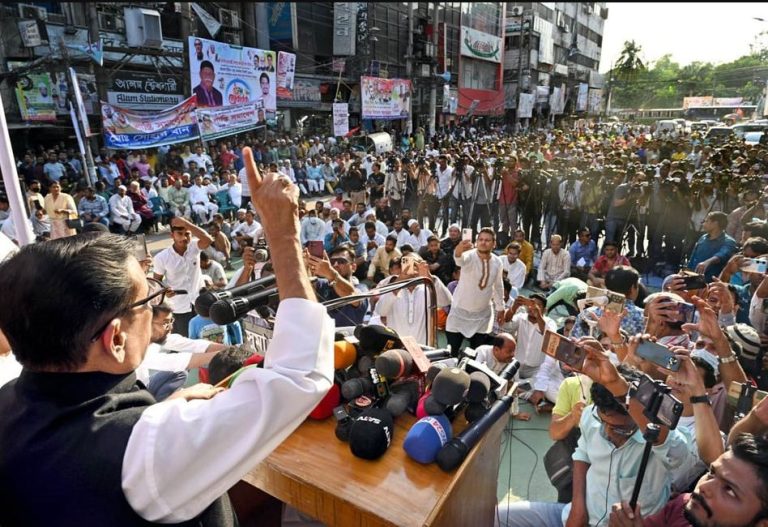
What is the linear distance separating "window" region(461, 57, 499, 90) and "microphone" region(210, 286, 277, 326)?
34452mm

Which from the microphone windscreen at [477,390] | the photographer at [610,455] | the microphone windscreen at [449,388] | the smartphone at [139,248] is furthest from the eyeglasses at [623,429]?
the smartphone at [139,248]

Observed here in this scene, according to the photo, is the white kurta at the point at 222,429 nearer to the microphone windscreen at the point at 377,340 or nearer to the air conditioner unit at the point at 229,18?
the microphone windscreen at the point at 377,340

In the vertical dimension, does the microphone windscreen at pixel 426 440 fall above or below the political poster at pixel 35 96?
below

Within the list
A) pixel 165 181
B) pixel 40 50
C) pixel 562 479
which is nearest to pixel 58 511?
pixel 562 479

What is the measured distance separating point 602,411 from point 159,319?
8.00 ft

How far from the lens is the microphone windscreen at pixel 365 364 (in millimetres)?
1906

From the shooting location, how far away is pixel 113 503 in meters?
1.00

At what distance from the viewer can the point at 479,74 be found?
1405 inches

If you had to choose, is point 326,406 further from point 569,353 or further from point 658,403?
point 658,403

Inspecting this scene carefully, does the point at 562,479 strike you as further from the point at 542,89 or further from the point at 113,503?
the point at 542,89

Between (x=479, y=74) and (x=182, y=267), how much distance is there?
34.9m

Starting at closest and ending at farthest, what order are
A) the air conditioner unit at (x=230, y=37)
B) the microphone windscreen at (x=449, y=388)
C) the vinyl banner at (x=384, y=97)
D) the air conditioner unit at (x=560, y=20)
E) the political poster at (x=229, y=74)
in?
1. the microphone windscreen at (x=449, y=388)
2. the political poster at (x=229, y=74)
3. the air conditioner unit at (x=230, y=37)
4. the vinyl banner at (x=384, y=97)
5. the air conditioner unit at (x=560, y=20)

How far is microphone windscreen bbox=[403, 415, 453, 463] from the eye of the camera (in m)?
1.47

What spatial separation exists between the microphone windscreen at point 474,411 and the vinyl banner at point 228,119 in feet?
41.4
